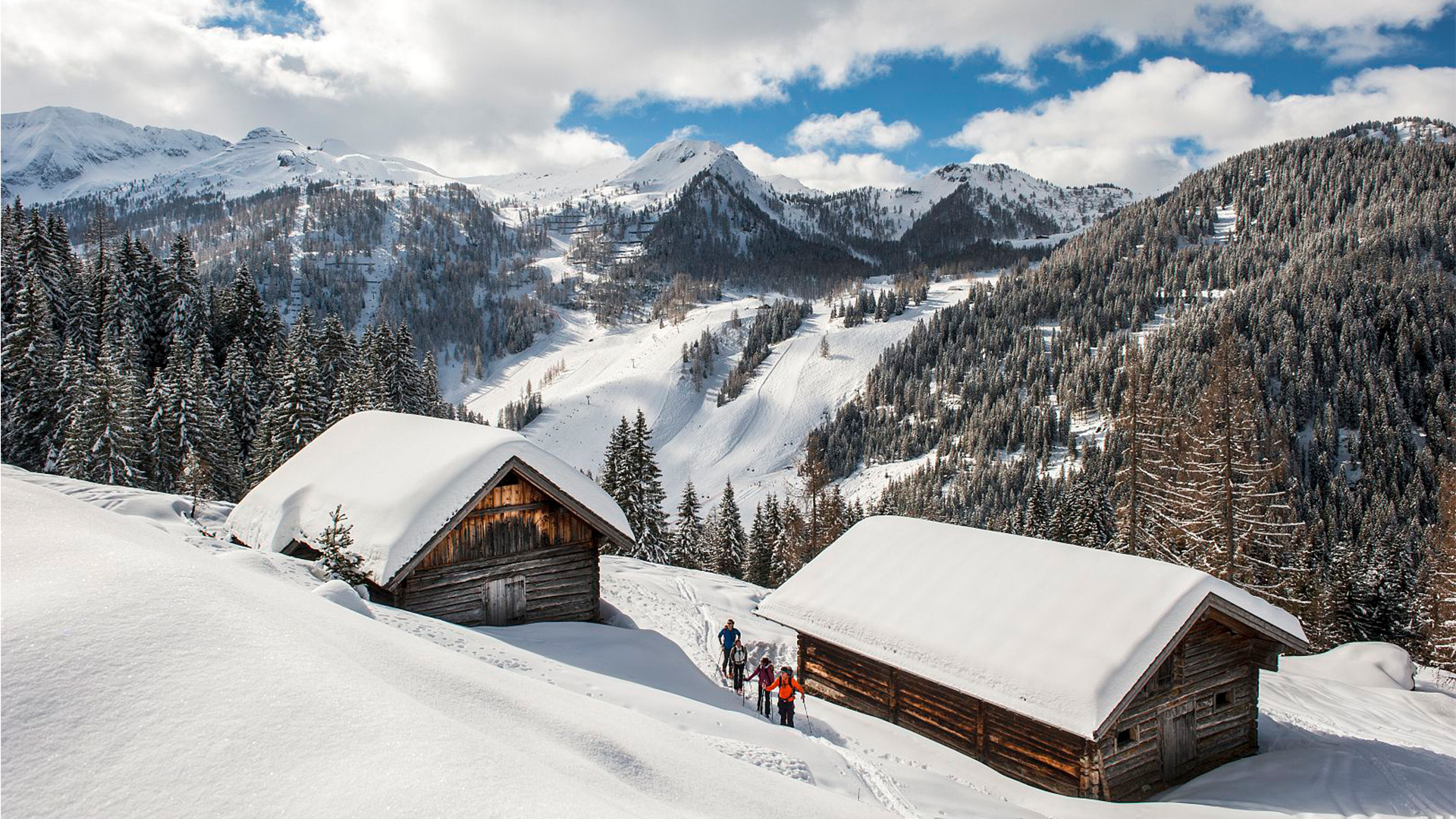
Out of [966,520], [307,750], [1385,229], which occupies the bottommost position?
[966,520]

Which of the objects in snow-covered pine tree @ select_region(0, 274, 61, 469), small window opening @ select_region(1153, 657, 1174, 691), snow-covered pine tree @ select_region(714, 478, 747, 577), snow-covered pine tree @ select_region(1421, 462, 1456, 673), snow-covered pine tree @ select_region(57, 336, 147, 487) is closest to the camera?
small window opening @ select_region(1153, 657, 1174, 691)

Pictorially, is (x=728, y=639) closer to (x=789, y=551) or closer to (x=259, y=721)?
(x=259, y=721)

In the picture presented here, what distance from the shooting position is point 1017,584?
1714cm

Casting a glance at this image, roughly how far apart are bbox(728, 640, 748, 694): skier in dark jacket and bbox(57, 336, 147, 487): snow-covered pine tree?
107 feet

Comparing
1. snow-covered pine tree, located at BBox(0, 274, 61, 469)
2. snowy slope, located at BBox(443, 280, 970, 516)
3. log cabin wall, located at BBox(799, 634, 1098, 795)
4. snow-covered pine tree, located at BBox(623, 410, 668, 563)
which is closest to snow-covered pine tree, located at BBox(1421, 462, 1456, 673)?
log cabin wall, located at BBox(799, 634, 1098, 795)

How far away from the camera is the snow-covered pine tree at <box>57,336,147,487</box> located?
33312mm

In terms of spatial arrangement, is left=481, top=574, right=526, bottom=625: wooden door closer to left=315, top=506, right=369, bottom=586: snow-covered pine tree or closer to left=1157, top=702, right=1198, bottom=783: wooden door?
left=315, top=506, right=369, bottom=586: snow-covered pine tree

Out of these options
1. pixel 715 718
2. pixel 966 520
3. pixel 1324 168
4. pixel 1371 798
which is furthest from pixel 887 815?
pixel 1324 168

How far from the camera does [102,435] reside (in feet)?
111

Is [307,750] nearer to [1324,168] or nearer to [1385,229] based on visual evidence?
[1385,229]

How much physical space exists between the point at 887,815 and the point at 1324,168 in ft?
824

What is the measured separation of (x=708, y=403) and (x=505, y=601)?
142854 millimetres

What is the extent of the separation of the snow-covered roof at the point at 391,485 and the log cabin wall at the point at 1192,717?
12534 mm

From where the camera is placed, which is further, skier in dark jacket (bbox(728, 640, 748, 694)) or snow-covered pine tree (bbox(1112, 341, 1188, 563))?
snow-covered pine tree (bbox(1112, 341, 1188, 563))
